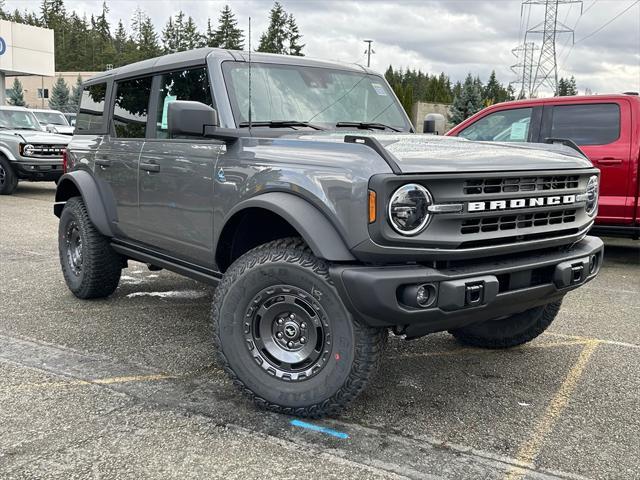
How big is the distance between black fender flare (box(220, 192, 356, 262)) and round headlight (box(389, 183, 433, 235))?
0.26 m

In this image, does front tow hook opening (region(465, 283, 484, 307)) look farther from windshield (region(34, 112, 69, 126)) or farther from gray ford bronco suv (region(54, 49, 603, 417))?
windshield (region(34, 112, 69, 126))

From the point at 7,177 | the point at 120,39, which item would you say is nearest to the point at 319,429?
the point at 7,177

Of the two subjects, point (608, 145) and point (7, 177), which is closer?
point (608, 145)

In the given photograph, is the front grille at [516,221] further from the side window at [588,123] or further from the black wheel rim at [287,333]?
the side window at [588,123]

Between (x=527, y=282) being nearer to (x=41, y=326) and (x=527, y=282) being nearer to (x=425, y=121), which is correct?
(x=425, y=121)

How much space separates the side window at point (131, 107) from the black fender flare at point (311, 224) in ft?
5.95

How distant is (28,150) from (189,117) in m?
10.9

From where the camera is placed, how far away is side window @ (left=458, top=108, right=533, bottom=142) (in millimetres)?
7672

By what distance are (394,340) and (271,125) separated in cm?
176

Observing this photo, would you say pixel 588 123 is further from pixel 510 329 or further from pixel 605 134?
pixel 510 329

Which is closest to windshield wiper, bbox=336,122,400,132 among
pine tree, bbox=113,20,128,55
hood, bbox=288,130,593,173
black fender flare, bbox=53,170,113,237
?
hood, bbox=288,130,593,173

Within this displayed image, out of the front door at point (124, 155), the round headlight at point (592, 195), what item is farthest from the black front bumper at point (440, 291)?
the front door at point (124, 155)

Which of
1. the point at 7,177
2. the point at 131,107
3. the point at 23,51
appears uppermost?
the point at 23,51

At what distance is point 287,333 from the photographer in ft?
10.3
